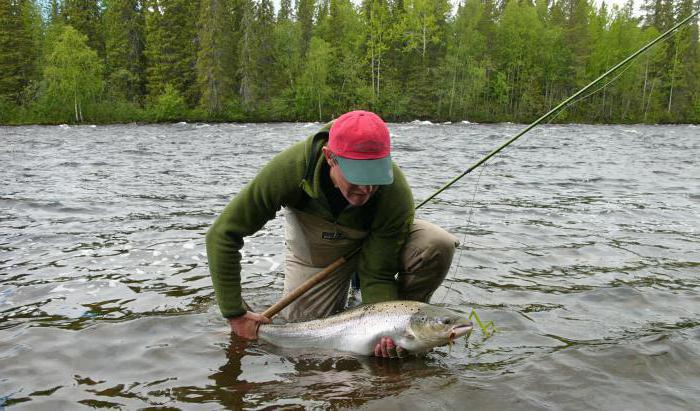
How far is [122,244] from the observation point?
6789 millimetres

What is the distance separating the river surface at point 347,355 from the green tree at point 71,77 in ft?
143

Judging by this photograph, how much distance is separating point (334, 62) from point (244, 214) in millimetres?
60692

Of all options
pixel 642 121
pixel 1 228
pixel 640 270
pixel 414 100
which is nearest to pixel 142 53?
pixel 414 100

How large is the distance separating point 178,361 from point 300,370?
2.74ft

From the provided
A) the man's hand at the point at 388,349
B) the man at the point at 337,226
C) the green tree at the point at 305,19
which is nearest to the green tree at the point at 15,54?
the green tree at the point at 305,19

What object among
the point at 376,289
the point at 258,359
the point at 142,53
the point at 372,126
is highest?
the point at 142,53

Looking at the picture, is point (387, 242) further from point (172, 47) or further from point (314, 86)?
point (172, 47)

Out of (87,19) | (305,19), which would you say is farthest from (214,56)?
(305,19)

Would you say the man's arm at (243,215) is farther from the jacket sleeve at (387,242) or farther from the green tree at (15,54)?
the green tree at (15,54)

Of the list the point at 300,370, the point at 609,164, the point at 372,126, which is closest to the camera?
the point at 372,126

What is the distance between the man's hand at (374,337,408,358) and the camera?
Result: 365cm

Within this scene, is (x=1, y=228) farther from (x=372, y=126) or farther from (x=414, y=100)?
(x=414, y=100)

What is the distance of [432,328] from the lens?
349cm

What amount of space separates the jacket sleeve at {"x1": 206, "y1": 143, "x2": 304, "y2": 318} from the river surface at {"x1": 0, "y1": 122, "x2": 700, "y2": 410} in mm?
558
